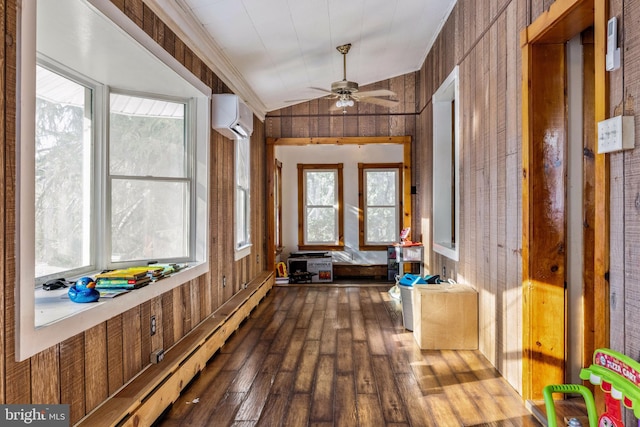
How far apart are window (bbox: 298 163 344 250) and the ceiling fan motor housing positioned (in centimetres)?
384

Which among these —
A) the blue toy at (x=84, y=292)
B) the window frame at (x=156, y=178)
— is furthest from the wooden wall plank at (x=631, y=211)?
the window frame at (x=156, y=178)

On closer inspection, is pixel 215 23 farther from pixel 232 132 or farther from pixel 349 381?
pixel 349 381

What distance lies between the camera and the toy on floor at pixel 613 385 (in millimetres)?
1328

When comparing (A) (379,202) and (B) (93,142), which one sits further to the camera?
(A) (379,202)

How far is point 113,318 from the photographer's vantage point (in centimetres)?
217

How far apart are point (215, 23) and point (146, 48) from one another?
101 centimetres

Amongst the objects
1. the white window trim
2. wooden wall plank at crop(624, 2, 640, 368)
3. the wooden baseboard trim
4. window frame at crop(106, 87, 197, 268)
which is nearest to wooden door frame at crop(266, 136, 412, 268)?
the wooden baseboard trim

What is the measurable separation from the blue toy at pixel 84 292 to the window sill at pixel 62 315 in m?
0.03

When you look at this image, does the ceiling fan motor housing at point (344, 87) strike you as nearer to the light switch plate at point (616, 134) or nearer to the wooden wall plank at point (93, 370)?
the light switch plate at point (616, 134)

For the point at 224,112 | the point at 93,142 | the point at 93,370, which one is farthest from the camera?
the point at 224,112

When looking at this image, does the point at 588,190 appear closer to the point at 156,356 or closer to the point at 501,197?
the point at 501,197

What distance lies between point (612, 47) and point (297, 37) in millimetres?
2928

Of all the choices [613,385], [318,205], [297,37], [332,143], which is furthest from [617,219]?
[318,205]

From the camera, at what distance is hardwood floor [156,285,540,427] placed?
239 centimetres
